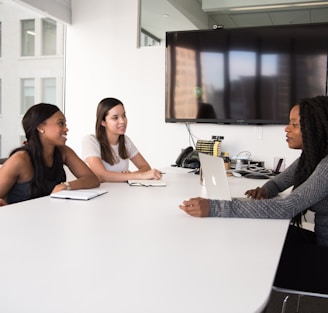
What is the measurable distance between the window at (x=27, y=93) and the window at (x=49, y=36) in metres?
0.42

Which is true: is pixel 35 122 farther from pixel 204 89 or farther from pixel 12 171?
pixel 204 89

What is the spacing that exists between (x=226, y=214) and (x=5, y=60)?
111 inches

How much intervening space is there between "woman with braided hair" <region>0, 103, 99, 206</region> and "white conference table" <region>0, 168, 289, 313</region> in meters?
0.35

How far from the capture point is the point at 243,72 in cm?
346

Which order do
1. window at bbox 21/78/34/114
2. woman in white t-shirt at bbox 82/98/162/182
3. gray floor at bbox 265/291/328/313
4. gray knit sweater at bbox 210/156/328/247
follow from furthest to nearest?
window at bbox 21/78/34/114
woman in white t-shirt at bbox 82/98/162/182
gray floor at bbox 265/291/328/313
gray knit sweater at bbox 210/156/328/247

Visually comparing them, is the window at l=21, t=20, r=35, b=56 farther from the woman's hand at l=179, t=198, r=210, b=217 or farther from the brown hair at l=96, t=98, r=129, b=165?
the woman's hand at l=179, t=198, r=210, b=217

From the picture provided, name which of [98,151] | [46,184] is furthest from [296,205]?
[98,151]

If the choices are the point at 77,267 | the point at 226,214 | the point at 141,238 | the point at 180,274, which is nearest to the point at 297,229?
the point at 226,214

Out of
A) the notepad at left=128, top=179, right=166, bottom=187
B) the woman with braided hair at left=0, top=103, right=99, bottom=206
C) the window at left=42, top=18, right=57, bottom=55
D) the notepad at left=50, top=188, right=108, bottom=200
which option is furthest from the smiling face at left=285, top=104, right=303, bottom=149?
the window at left=42, top=18, right=57, bottom=55

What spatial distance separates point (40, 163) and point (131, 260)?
1210 mm

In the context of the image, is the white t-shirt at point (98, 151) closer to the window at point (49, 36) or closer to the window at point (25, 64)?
the window at point (25, 64)

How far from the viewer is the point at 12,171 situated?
6.21 feet

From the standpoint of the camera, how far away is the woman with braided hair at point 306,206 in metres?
1.38

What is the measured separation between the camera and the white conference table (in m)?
0.73
